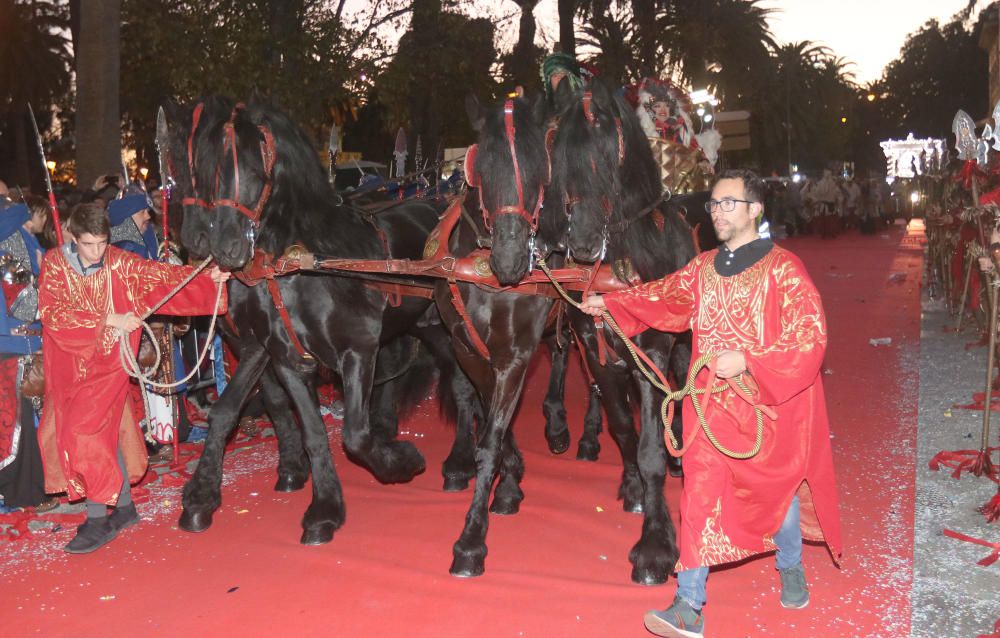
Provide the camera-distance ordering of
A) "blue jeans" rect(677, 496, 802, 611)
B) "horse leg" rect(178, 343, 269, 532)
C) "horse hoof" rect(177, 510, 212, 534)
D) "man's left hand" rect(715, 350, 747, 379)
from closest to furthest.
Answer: "man's left hand" rect(715, 350, 747, 379)
"blue jeans" rect(677, 496, 802, 611)
"horse hoof" rect(177, 510, 212, 534)
"horse leg" rect(178, 343, 269, 532)

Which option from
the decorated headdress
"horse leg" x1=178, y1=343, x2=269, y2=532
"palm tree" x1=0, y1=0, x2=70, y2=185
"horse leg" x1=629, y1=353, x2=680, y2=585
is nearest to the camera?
"horse leg" x1=629, y1=353, x2=680, y2=585

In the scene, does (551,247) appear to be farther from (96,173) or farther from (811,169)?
(811,169)

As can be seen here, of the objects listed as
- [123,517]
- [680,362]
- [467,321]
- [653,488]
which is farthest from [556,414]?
[123,517]

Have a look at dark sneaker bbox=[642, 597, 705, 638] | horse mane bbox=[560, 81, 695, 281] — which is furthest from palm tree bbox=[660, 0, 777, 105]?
dark sneaker bbox=[642, 597, 705, 638]

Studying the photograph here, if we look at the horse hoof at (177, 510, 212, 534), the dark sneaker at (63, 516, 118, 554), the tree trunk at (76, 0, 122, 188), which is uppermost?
the tree trunk at (76, 0, 122, 188)

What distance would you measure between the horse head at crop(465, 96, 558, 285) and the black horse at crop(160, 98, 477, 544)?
1158 millimetres

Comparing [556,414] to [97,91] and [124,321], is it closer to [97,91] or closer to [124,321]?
[124,321]

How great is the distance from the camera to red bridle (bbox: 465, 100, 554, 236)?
13.8ft

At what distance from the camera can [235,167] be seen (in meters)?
4.70

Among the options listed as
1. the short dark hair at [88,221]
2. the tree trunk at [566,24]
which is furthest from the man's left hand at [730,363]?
the tree trunk at [566,24]

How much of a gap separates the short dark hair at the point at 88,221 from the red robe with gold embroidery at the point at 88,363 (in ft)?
0.75

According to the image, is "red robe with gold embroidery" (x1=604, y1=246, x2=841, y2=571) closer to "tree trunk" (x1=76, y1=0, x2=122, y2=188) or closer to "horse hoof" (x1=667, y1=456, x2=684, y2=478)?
"horse hoof" (x1=667, y1=456, x2=684, y2=478)

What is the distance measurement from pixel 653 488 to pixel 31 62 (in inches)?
1349

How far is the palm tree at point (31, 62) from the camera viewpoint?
31.5m
